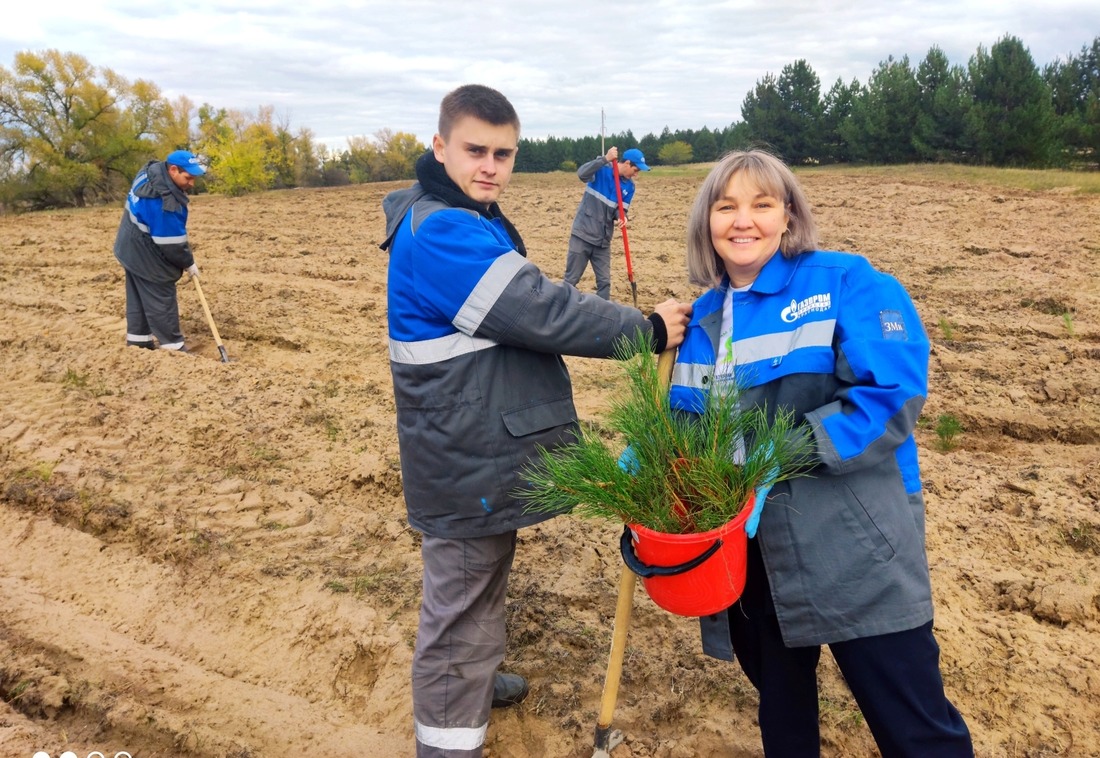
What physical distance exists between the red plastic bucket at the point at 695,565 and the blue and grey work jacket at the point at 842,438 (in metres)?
0.17

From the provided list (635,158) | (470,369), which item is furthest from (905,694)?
(635,158)

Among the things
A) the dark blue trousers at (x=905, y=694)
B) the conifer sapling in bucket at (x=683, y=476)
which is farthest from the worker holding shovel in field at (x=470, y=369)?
the dark blue trousers at (x=905, y=694)

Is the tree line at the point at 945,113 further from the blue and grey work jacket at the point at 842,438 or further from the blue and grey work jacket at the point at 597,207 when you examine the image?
the blue and grey work jacket at the point at 842,438

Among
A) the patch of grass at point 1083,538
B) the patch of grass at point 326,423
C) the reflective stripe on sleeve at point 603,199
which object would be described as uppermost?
the reflective stripe on sleeve at point 603,199

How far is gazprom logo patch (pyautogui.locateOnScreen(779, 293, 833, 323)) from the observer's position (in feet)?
5.98

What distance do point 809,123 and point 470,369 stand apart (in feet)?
109

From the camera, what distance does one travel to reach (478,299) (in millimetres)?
2102

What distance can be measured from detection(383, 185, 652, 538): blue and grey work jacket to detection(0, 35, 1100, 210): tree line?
2265cm

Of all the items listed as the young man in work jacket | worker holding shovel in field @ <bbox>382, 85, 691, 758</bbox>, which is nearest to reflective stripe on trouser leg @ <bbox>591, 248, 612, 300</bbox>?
worker holding shovel in field @ <bbox>382, 85, 691, 758</bbox>

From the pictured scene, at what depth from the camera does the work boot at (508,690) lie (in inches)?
111

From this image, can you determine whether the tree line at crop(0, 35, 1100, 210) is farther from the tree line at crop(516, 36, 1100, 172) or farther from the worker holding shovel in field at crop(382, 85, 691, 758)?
the worker holding shovel in field at crop(382, 85, 691, 758)

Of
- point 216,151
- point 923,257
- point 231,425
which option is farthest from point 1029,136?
point 216,151

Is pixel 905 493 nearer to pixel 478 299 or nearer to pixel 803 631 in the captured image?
pixel 803 631

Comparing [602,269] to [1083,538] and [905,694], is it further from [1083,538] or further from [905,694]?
[905,694]
